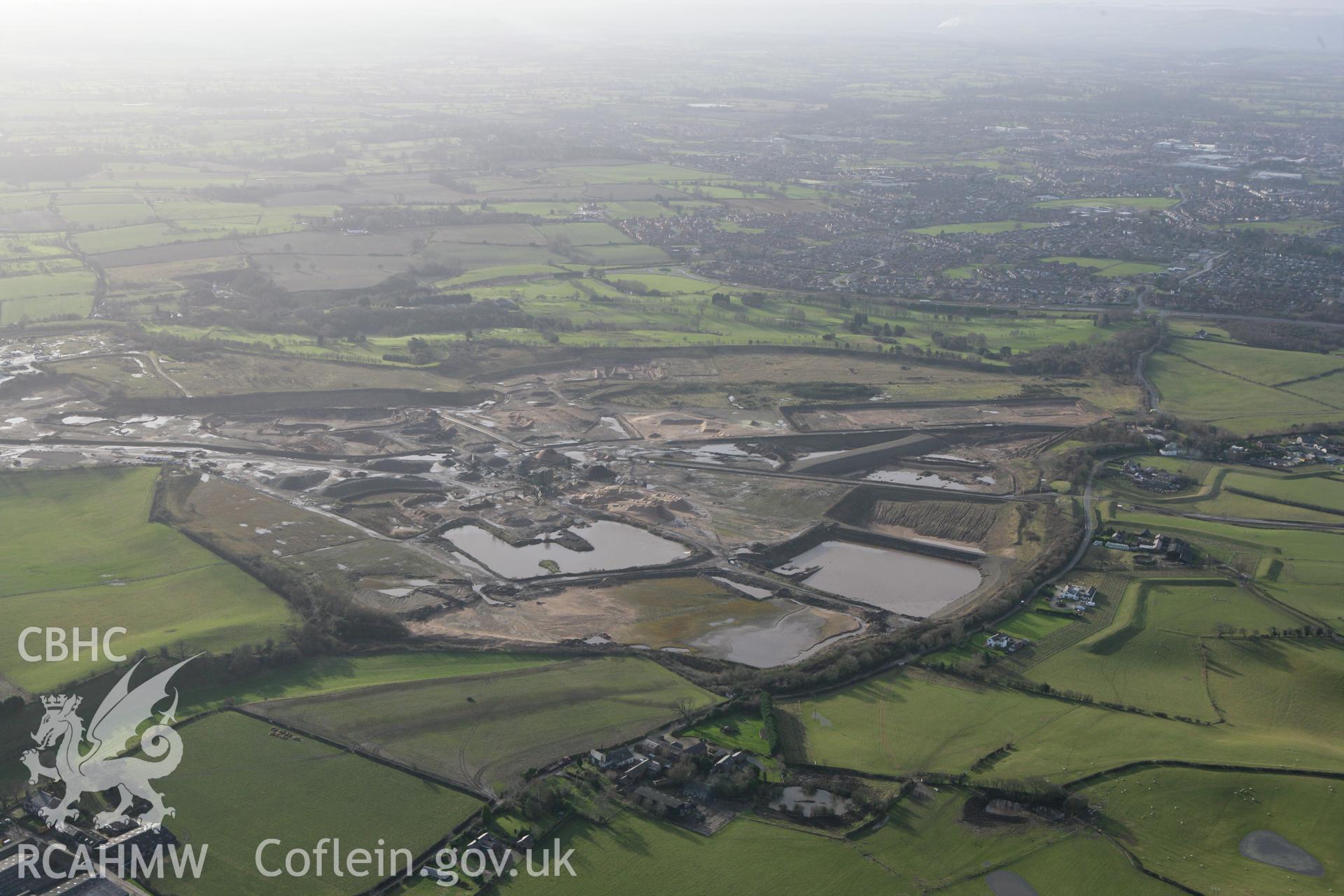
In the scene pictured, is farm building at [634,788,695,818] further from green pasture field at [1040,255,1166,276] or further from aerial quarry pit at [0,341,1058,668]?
green pasture field at [1040,255,1166,276]

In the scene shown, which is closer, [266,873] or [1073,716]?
[266,873]

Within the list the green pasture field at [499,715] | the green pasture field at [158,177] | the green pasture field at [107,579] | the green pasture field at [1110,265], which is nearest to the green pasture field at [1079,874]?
the green pasture field at [499,715]

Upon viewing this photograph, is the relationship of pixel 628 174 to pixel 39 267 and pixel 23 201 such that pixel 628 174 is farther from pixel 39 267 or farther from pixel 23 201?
pixel 39 267

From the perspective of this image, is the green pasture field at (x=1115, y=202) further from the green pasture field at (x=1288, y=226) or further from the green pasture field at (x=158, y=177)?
the green pasture field at (x=158, y=177)

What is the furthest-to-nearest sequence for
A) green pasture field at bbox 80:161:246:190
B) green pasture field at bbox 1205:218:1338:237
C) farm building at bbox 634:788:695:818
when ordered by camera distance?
green pasture field at bbox 80:161:246:190
green pasture field at bbox 1205:218:1338:237
farm building at bbox 634:788:695:818

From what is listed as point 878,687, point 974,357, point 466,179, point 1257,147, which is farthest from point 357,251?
point 1257,147

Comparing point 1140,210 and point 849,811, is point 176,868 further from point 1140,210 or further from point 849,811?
point 1140,210

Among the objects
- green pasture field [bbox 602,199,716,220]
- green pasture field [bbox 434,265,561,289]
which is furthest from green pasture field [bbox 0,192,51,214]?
green pasture field [bbox 602,199,716,220]
